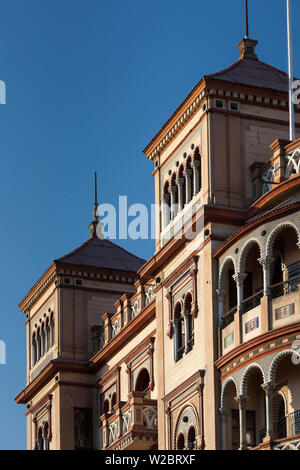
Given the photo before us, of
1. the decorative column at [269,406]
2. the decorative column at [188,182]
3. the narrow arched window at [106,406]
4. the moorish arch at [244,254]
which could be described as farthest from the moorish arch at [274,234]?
the narrow arched window at [106,406]

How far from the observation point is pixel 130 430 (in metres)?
52.0

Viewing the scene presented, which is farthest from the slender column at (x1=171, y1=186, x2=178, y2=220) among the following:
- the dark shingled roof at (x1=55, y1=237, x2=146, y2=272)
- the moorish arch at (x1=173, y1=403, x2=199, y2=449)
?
the dark shingled roof at (x1=55, y1=237, x2=146, y2=272)

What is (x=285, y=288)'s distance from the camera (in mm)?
44188

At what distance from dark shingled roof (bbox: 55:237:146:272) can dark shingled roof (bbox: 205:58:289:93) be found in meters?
14.5

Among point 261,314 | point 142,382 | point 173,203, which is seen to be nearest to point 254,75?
point 173,203

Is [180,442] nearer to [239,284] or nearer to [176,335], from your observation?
[176,335]

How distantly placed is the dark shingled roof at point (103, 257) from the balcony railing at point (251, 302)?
17.9m

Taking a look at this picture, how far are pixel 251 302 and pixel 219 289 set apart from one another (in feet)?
3.87

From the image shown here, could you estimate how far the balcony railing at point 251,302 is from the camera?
45319 mm

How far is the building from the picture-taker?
1742 inches

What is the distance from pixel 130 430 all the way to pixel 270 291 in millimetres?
10268

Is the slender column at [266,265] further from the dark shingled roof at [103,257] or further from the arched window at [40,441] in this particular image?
the arched window at [40,441]

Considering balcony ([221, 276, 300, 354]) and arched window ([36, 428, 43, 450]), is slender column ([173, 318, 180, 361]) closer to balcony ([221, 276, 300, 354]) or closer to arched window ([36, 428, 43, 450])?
balcony ([221, 276, 300, 354])
